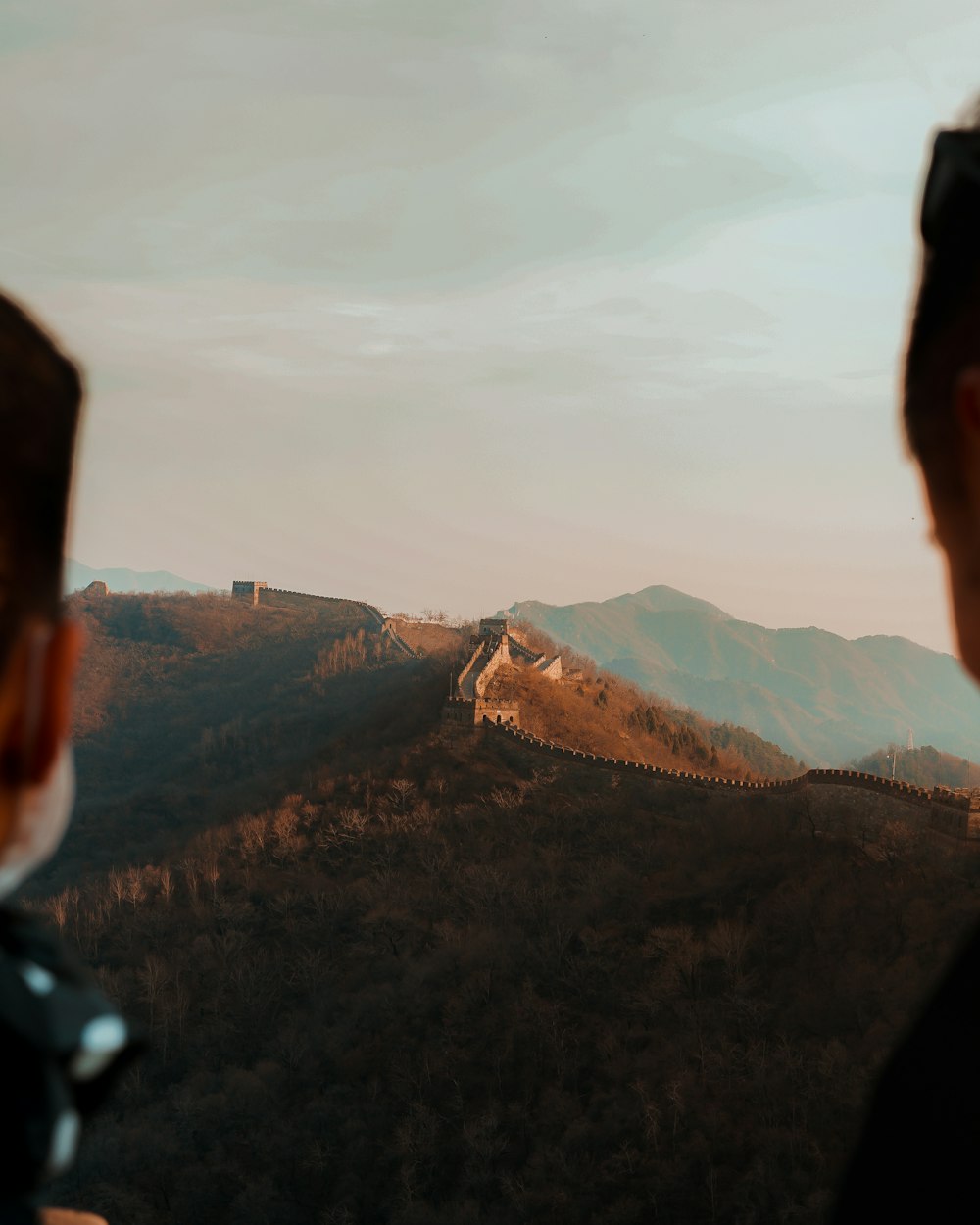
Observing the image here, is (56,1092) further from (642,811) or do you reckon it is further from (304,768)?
(304,768)

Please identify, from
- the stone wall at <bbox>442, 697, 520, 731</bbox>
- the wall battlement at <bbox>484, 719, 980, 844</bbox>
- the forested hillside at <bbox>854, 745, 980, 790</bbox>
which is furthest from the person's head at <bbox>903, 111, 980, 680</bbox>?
the forested hillside at <bbox>854, 745, 980, 790</bbox>

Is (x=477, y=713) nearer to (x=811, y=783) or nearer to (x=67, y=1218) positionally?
(x=811, y=783)

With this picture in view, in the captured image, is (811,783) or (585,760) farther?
(585,760)

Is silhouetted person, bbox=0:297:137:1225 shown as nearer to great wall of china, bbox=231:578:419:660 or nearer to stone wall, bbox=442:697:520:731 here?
stone wall, bbox=442:697:520:731

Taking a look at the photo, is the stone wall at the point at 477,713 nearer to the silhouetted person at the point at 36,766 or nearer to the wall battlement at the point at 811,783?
the wall battlement at the point at 811,783

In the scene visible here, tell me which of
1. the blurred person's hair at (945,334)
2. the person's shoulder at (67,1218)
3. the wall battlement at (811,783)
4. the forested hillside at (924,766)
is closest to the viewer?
the blurred person's hair at (945,334)

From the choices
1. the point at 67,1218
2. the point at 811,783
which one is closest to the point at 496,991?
the point at 811,783

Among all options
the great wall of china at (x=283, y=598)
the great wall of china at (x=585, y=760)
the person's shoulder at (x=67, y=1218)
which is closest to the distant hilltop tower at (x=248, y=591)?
the great wall of china at (x=283, y=598)

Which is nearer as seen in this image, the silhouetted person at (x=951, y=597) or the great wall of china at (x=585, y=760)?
the silhouetted person at (x=951, y=597)
